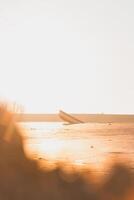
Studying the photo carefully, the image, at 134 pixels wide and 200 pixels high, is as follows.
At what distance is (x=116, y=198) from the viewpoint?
14.0 m

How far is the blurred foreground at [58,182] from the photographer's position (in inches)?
567

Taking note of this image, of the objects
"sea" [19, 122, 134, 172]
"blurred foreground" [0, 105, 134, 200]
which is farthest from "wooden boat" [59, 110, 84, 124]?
"blurred foreground" [0, 105, 134, 200]

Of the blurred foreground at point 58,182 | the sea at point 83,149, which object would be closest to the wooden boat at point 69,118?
the sea at point 83,149

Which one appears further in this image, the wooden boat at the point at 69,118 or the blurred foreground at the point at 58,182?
the wooden boat at the point at 69,118

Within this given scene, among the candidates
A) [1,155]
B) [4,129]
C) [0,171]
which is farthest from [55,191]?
[4,129]

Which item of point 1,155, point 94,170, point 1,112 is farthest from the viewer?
point 1,112

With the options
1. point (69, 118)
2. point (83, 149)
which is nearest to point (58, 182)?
point (83, 149)

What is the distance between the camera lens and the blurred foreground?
14414 mm

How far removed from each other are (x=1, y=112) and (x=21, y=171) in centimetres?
1861

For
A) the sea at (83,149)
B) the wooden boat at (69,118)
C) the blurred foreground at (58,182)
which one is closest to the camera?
the blurred foreground at (58,182)

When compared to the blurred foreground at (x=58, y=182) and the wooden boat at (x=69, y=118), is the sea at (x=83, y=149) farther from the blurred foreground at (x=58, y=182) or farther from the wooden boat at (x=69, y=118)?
the wooden boat at (x=69, y=118)

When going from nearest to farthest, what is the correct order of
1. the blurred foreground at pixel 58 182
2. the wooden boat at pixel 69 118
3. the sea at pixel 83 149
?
the blurred foreground at pixel 58 182
the sea at pixel 83 149
the wooden boat at pixel 69 118

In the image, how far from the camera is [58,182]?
17.1 meters

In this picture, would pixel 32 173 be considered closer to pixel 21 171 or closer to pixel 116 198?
pixel 21 171
